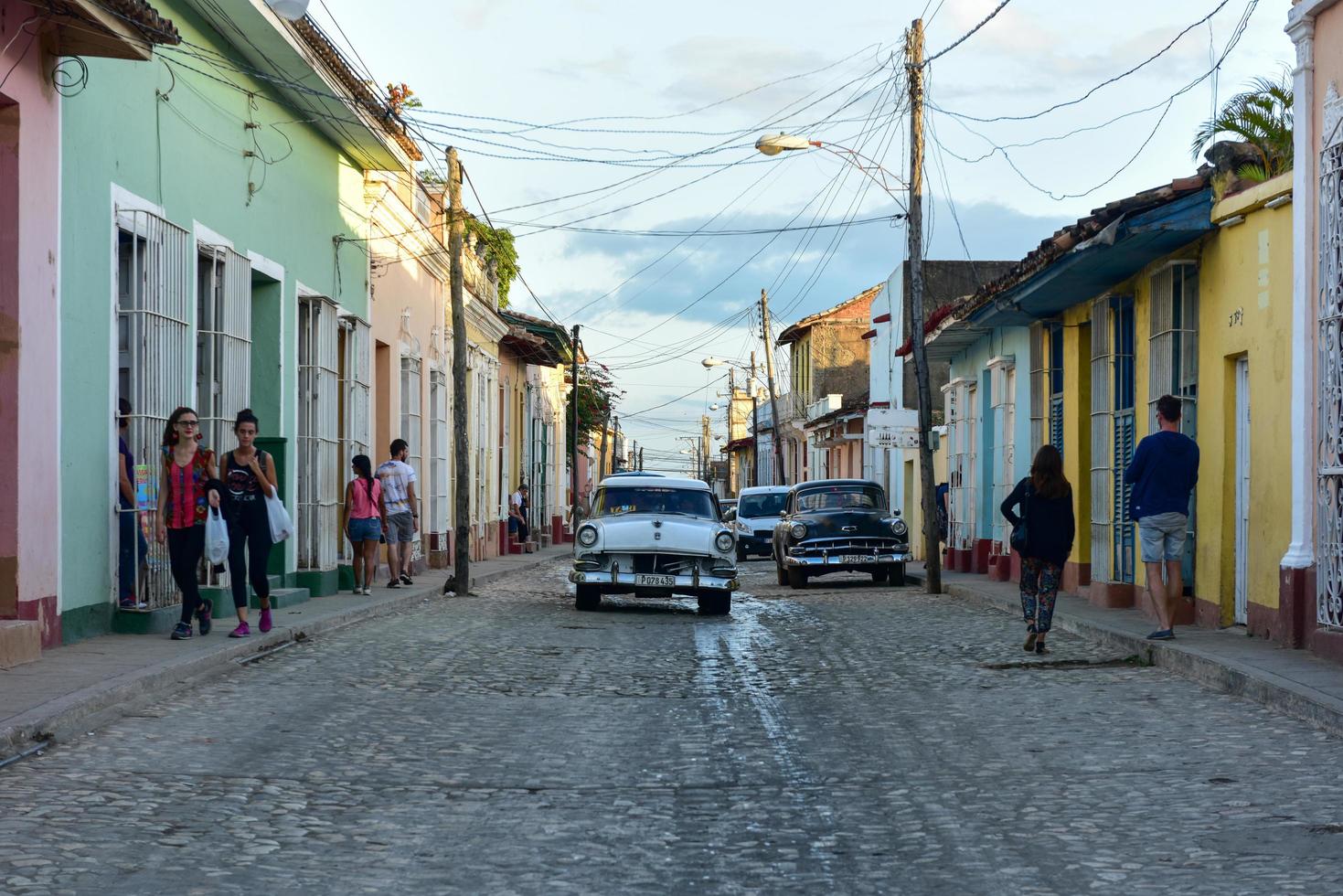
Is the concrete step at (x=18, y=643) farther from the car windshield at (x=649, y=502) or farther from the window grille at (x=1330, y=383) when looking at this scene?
the car windshield at (x=649, y=502)

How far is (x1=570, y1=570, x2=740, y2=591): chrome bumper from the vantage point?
17469 mm

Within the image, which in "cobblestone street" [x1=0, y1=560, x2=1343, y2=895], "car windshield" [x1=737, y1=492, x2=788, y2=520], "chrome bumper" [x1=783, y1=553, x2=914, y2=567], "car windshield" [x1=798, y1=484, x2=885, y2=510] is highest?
"car windshield" [x1=798, y1=484, x2=885, y2=510]

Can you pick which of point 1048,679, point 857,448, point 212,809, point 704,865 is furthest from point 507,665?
point 857,448

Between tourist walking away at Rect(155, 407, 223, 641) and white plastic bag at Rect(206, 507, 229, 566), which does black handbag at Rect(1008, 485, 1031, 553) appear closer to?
white plastic bag at Rect(206, 507, 229, 566)

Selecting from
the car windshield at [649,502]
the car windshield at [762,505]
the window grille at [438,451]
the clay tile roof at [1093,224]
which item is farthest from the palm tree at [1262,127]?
the car windshield at [762,505]

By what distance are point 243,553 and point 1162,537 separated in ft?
23.1

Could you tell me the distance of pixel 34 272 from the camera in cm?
1112

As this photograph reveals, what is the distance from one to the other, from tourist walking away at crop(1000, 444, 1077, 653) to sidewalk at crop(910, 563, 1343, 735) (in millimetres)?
748

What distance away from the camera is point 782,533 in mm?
24703

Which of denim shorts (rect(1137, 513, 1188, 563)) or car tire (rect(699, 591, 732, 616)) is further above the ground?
denim shorts (rect(1137, 513, 1188, 563))

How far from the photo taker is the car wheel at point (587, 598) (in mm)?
17906

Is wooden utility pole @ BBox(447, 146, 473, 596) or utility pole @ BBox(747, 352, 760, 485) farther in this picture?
utility pole @ BBox(747, 352, 760, 485)

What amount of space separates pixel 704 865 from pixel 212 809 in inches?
81.3

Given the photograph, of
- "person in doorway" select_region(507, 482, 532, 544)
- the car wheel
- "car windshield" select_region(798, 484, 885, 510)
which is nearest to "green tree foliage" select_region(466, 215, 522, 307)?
"person in doorway" select_region(507, 482, 532, 544)
